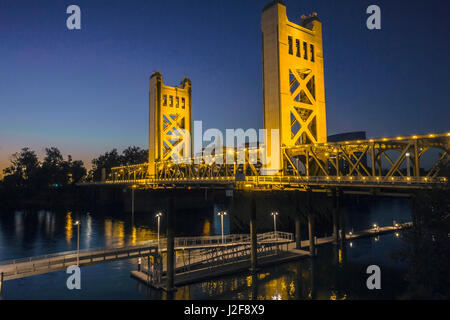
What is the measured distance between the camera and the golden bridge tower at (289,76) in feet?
130

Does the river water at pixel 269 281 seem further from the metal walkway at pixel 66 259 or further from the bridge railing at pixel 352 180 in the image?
the bridge railing at pixel 352 180

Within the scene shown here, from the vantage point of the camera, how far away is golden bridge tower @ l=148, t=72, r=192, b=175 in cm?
8369

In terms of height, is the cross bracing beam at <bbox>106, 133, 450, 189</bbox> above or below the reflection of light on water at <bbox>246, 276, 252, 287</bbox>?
above

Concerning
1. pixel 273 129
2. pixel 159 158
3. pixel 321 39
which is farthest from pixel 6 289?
pixel 159 158

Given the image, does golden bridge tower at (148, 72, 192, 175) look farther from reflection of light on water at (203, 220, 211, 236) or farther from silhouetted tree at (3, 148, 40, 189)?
silhouetted tree at (3, 148, 40, 189)

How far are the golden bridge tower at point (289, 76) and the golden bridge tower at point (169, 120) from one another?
47.2 metres

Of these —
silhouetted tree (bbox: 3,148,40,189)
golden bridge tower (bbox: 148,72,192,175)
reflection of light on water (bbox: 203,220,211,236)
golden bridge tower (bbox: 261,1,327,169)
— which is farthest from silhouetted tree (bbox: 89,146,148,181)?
golden bridge tower (bbox: 261,1,327,169)

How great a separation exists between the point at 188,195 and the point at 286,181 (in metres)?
62.7

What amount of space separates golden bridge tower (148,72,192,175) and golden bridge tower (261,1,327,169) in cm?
4719

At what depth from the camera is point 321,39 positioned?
4616 cm

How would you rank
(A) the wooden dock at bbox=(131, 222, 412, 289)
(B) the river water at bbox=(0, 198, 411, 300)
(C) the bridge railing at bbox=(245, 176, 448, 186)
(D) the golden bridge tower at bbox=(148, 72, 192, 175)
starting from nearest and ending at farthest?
1. (C) the bridge railing at bbox=(245, 176, 448, 186)
2. (B) the river water at bbox=(0, 198, 411, 300)
3. (A) the wooden dock at bbox=(131, 222, 412, 289)
4. (D) the golden bridge tower at bbox=(148, 72, 192, 175)

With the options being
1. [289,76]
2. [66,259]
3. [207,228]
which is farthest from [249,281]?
[207,228]

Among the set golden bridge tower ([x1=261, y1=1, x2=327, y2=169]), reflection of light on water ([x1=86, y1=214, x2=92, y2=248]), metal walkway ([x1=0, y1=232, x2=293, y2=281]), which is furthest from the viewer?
reflection of light on water ([x1=86, y1=214, x2=92, y2=248])

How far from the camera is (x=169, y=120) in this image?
88875mm
